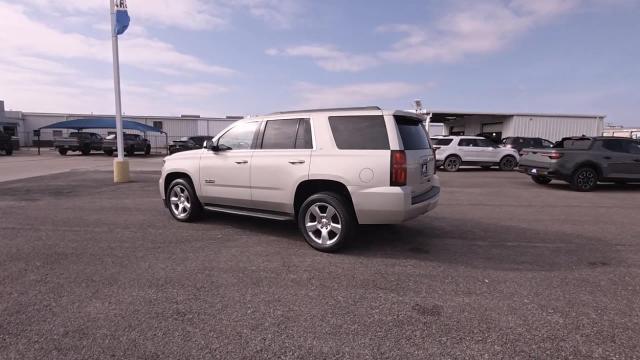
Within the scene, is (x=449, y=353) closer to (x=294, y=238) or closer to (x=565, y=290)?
(x=565, y=290)

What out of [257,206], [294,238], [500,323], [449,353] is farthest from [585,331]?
[257,206]

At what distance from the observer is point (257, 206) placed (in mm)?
5422

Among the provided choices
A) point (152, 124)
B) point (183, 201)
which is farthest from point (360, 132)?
point (152, 124)

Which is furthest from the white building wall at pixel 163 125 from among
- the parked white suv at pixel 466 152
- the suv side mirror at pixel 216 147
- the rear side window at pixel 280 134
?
the rear side window at pixel 280 134

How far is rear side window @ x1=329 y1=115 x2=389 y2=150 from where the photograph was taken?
4559mm

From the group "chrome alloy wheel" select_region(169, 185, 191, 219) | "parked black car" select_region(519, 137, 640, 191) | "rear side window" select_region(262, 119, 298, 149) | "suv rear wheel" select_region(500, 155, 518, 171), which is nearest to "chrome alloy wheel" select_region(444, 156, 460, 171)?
"suv rear wheel" select_region(500, 155, 518, 171)

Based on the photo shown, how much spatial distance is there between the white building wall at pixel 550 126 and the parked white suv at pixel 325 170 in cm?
2443

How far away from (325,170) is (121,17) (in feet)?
32.8

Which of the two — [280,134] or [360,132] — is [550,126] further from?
[280,134]

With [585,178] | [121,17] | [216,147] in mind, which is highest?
[121,17]

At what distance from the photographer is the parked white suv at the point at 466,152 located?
17.2m

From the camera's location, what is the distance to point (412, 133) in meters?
4.96

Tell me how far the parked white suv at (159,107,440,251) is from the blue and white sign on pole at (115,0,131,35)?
25.5 ft

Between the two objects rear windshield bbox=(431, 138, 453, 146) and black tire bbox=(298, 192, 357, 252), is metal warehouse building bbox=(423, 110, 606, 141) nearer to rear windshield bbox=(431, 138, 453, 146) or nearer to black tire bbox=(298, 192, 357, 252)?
rear windshield bbox=(431, 138, 453, 146)
